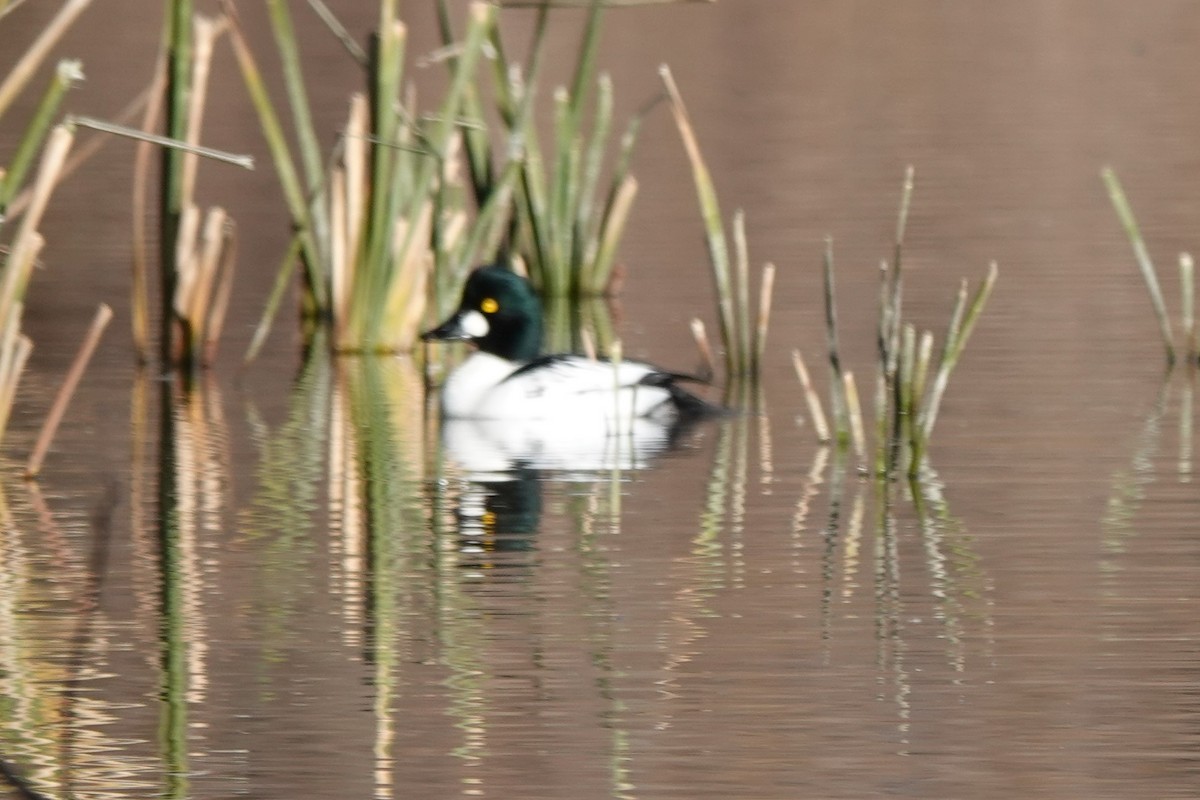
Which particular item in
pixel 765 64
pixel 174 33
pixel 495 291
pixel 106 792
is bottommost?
pixel 106 792

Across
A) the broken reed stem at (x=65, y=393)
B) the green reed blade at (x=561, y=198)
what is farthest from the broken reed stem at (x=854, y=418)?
the green reed blade at (x=561, y=198)

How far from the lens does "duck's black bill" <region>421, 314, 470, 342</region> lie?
9.97m

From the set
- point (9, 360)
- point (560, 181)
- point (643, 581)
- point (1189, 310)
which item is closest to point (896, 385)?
point (643, 581)

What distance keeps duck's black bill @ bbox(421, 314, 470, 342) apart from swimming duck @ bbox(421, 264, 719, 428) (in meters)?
0.01

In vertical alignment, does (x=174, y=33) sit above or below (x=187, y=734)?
above

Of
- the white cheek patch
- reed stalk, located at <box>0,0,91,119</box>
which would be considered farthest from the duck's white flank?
reed stalk, located at <box>0,0,91,119</box>

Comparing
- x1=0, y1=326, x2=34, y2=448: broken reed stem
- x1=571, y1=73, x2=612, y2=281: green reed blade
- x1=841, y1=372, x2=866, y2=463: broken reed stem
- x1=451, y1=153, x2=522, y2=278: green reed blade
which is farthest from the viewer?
x1=571, y1=73, x2=612, y2=281: green reed blade

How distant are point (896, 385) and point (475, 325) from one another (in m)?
2.35

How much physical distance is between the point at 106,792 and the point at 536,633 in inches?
52.4

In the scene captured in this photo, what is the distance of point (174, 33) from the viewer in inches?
375

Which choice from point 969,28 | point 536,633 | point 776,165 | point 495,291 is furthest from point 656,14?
point 536,633

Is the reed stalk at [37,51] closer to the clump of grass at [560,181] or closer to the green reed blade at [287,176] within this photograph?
the green reed blade at [287,176]

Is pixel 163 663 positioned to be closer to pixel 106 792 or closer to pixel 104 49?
pixel 106 792

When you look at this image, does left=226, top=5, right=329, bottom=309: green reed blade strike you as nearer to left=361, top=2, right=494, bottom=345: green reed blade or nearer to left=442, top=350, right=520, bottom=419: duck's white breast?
left=361, top=2, right=494, bottom=345: green reed blade
